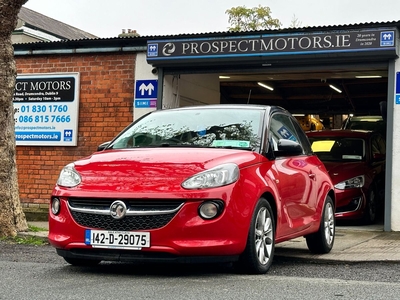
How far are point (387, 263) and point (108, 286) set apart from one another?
329 cm

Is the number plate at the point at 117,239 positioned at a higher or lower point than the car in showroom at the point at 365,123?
lower

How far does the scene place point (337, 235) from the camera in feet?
36.8

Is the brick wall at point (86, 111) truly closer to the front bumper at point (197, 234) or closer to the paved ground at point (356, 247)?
the paved ground at point (356, 247)

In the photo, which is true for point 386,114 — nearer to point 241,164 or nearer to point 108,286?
point 241,164

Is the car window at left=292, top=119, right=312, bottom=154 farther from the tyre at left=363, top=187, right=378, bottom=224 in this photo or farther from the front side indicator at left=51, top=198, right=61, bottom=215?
the tyre at left=363, top=187, right=378, bottom=224

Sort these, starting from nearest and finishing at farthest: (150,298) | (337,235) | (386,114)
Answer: (150,298)
(337,235)
(386,114)

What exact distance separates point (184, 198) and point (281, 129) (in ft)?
7.35

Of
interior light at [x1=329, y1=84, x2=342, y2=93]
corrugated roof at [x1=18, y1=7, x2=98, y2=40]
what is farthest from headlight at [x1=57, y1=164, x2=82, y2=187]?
corrugated roof at [x1=18, y1=7, x2=98, y2=40]

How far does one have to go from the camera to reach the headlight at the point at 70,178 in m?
6.86

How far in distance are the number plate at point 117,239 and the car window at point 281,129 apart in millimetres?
1895

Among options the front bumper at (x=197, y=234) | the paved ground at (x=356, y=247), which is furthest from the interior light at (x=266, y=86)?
the front bumper at (x=197, y=234)

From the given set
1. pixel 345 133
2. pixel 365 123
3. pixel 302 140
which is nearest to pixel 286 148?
pixel 302 140

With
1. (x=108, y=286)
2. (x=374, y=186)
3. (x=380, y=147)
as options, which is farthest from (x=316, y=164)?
(x=380, y=147)

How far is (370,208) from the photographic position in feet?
43.1
